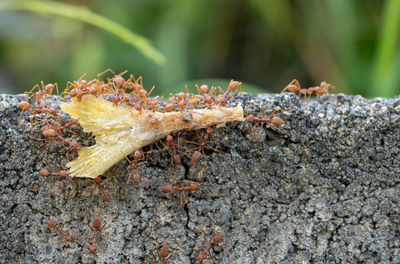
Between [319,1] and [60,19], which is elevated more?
[319,1]

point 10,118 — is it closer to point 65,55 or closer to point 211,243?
point 211,243

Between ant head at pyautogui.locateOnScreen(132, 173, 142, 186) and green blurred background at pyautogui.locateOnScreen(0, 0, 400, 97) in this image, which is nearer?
ant head at pyautogui.locateOnScreen(132, 173, 142, 186)

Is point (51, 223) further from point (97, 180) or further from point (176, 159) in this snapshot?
point (176, 159)

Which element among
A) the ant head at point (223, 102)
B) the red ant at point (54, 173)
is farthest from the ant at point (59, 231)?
the ant head at point (223, 102)

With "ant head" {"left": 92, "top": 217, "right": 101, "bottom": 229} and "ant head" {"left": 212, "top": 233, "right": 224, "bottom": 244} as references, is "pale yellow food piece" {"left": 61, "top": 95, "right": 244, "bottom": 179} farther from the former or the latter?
"ant head" {"left": 212, "top": 233, "right": 224, "bottom": 244}

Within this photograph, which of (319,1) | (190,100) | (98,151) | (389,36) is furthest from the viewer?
(319,1)

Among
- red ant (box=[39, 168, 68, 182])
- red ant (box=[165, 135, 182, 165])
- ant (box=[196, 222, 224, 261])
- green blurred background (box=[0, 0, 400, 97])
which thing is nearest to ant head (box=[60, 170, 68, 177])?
red ant (box=[39, 168, 68, 182])

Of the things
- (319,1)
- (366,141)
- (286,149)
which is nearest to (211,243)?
(286,149)
